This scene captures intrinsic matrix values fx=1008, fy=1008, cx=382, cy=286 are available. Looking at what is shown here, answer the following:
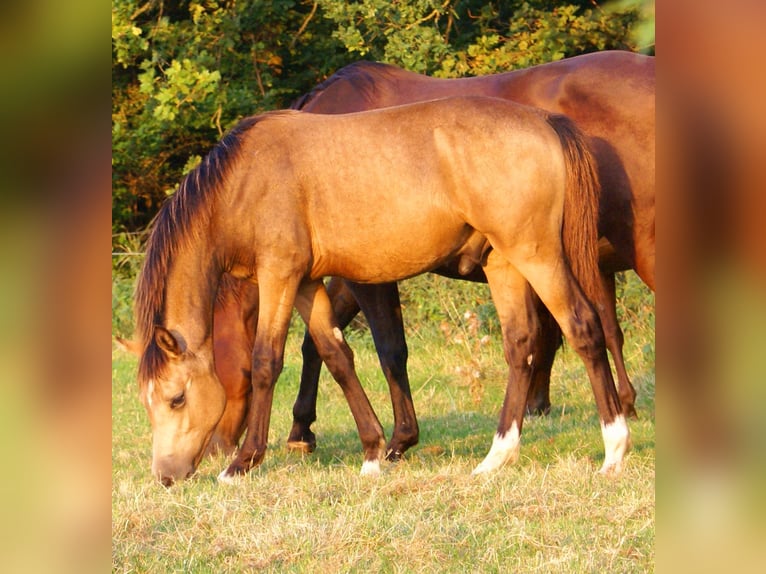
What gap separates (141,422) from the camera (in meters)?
7.23

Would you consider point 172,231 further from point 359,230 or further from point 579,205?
point 579,205

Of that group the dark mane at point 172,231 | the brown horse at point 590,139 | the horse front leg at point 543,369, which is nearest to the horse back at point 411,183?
the dark mane at point 172,231

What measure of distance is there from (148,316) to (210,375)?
0.44 m

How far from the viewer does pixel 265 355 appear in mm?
5305

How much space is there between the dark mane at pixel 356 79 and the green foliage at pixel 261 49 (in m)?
4.52

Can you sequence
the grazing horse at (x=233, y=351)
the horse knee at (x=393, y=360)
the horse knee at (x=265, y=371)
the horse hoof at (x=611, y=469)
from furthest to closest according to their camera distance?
the horse knee at (x=393, y=360) → the grazing horse at (x=233, y=351) → the horse knee at (x=265, y=371) → the horse hoof at (x=611, y=469)

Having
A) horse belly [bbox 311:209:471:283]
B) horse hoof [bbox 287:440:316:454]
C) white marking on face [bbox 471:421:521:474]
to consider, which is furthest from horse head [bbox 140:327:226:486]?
white marking on face [bbox 471:421:521:474]

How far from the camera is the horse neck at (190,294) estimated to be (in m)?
5.21

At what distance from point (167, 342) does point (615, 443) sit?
2.28 meters

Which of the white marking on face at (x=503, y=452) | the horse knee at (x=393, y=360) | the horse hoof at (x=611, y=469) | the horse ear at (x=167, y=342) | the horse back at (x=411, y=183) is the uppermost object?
the horse back at (x=411, y=183)

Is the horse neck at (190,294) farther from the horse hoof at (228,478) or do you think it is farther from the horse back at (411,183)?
the horse hoof at (228,478)

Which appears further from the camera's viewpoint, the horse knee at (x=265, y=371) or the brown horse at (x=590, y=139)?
the brown horse at (x=590, y=139)

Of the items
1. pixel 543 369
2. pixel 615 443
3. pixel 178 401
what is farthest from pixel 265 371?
pixel 543 369
